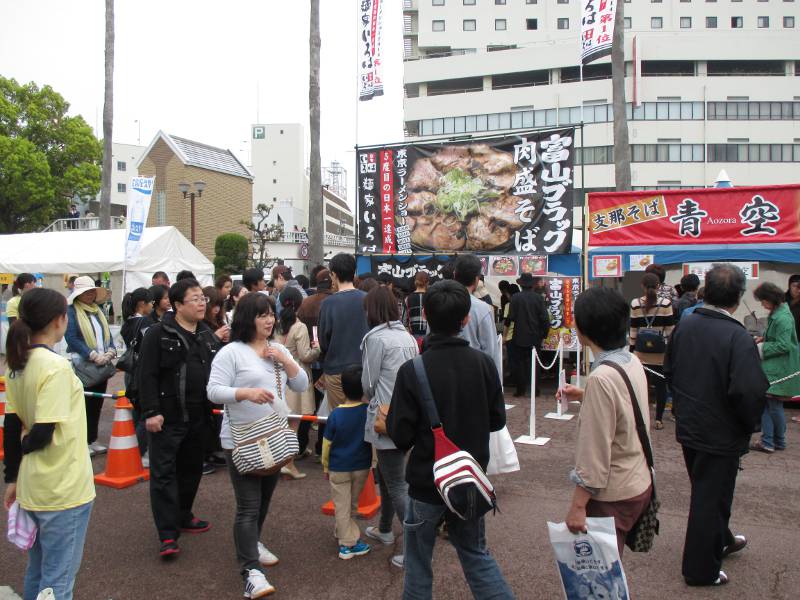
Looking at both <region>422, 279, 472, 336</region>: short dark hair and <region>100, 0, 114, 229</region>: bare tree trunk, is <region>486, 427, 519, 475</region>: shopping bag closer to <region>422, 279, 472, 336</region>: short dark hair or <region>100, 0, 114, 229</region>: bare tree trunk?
<region>422, 279, 472, 336</region>: short dark hair

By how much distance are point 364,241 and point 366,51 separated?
7.00 metres

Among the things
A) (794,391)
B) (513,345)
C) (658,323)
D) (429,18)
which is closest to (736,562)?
(794,391)

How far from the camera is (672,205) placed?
9.19 metres

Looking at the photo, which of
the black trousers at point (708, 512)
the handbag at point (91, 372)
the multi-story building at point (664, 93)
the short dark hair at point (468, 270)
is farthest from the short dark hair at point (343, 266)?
the multi-story building at point (664, 93)

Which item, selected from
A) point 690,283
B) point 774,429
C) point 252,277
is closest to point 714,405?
point 774,429

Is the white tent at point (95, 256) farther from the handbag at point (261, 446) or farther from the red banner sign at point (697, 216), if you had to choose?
the handbag at point (261, 446)

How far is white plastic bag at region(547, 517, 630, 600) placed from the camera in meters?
2.52

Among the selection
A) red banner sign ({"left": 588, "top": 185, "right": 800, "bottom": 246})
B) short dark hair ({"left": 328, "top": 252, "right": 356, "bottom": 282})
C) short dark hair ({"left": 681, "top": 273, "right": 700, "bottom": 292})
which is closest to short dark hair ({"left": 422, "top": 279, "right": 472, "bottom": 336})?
short dark hair ({"left": 328, "top": 252, "right": 356, "bottom": 282})

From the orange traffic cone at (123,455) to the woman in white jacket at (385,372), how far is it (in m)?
2.82

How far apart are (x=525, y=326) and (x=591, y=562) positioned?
693 centimetres

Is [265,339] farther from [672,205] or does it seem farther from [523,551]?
[672,205]

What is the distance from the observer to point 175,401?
407cm

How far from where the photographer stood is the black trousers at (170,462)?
4.01m

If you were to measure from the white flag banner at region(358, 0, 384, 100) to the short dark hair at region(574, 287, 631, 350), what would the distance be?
14468mm
